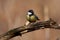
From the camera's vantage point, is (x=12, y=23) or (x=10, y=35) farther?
(x=12, y=23)

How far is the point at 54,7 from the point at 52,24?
0.95 m

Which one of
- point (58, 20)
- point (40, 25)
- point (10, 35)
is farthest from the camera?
point (58, 20)

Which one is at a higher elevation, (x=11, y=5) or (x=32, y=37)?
(x=11, y=5)

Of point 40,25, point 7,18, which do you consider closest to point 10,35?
point 40,25

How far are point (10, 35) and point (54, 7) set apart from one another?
1249 millimetres

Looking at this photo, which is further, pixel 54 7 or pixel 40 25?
pixel 54 7

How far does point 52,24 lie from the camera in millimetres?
2014

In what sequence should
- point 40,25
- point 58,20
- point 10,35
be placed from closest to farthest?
point 10,35, point 40,25, point 58,20

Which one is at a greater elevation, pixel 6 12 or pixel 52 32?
pixel 6 12

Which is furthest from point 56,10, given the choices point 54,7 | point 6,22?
point 6,22

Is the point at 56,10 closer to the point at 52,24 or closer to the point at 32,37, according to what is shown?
the point at 32,37

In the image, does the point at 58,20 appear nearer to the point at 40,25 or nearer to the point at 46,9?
the point at 46,9

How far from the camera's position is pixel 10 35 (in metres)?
1.82

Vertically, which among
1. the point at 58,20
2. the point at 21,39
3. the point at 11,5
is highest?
the point at 11,5
